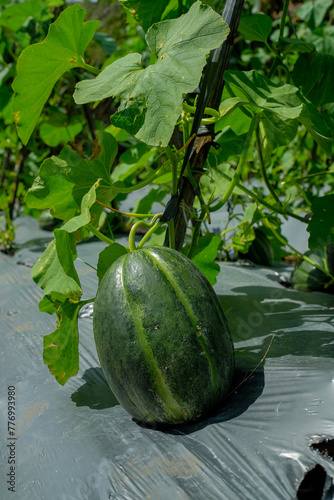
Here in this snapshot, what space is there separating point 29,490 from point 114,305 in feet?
1.15

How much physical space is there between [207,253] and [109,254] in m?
0.39

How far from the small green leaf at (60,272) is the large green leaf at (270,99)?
46 cm

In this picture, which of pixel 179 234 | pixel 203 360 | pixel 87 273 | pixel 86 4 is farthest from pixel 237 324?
pixel 86 4

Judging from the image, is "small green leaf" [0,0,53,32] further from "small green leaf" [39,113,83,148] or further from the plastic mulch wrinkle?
the plastic mulch wrinkle

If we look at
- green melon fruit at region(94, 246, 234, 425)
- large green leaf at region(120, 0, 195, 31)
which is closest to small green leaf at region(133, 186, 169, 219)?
large green leaf at region(120, 0, 195, 31)

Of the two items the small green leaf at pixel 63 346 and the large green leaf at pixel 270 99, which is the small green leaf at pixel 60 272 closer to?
the small green leaf at pixel 63 346

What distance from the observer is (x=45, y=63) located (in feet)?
3.75

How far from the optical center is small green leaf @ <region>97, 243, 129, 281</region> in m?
1.05

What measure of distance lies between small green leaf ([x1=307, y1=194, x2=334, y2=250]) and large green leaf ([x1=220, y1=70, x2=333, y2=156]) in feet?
0.88

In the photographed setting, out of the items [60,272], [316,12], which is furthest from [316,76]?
[316,12]

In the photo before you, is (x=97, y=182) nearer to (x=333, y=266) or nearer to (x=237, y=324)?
(x=237, y=324)

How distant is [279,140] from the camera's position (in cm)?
149

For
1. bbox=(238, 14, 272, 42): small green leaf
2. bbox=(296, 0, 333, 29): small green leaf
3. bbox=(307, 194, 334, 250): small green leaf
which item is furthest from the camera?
bbox=(296, 0, 333, 29): small green leaf

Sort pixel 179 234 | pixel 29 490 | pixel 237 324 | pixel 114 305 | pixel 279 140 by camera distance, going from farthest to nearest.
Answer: pixel 279 140 < pixel 237 324 < pixel 179 234 < pixel 114 305 < pixel 29 490
